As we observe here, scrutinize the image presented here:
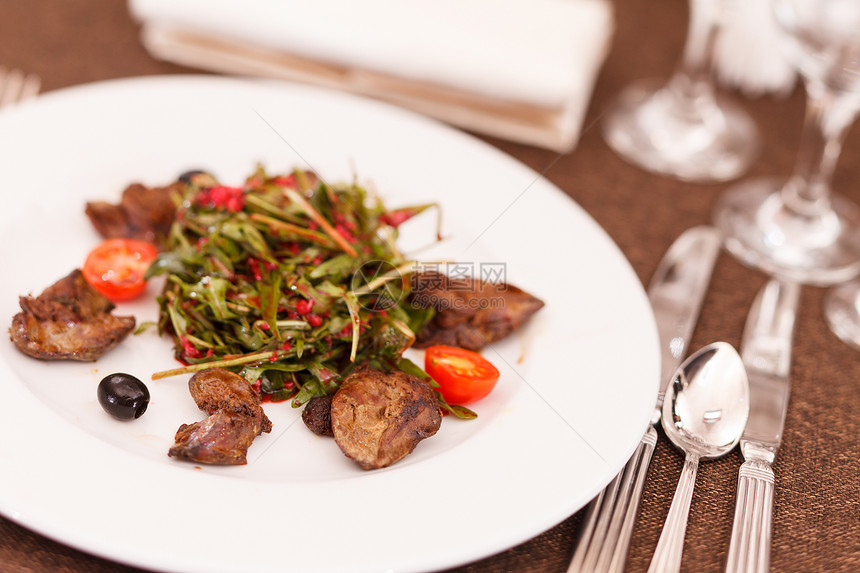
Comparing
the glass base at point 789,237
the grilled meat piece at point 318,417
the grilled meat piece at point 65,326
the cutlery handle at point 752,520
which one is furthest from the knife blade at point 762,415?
the grilled meat piece at point 65,326

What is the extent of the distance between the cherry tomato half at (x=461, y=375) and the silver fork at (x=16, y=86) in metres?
1.63

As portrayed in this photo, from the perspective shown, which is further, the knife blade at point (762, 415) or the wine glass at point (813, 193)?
the wine glass at point (813, 193)

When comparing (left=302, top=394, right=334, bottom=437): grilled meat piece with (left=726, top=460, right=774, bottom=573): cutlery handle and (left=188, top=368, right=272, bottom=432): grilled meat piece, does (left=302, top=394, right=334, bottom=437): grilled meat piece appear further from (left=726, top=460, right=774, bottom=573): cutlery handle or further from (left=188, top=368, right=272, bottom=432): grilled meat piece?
(left=726, top=460, right=774, bottom=573): cutlery handle

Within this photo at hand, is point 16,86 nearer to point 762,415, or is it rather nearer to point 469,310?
point 469,310

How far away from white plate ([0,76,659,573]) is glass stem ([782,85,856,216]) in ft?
2.64

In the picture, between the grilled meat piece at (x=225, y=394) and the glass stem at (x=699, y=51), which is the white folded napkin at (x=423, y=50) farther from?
the grilled meat piece at (x=225, y=394)

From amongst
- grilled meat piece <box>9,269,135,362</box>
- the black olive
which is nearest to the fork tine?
grilled meat piece <box>9,269,135,362</box>

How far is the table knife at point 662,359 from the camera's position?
1.34 metres

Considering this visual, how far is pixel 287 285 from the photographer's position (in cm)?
178

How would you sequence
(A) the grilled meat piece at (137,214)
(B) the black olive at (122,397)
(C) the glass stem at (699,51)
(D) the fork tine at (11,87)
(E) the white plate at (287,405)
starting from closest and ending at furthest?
(E) the white plate at (287,405), (B) the black olive at (122,397), (A) the grilled meat piece at (137,214), (D) the fork tine at (11,87), (C) the glass stem at (699,51)

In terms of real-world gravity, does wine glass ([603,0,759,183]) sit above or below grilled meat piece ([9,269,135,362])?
below

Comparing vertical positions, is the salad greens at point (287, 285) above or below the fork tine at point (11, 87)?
below

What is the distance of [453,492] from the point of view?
1.36m

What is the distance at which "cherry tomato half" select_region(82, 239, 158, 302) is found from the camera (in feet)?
5.97
